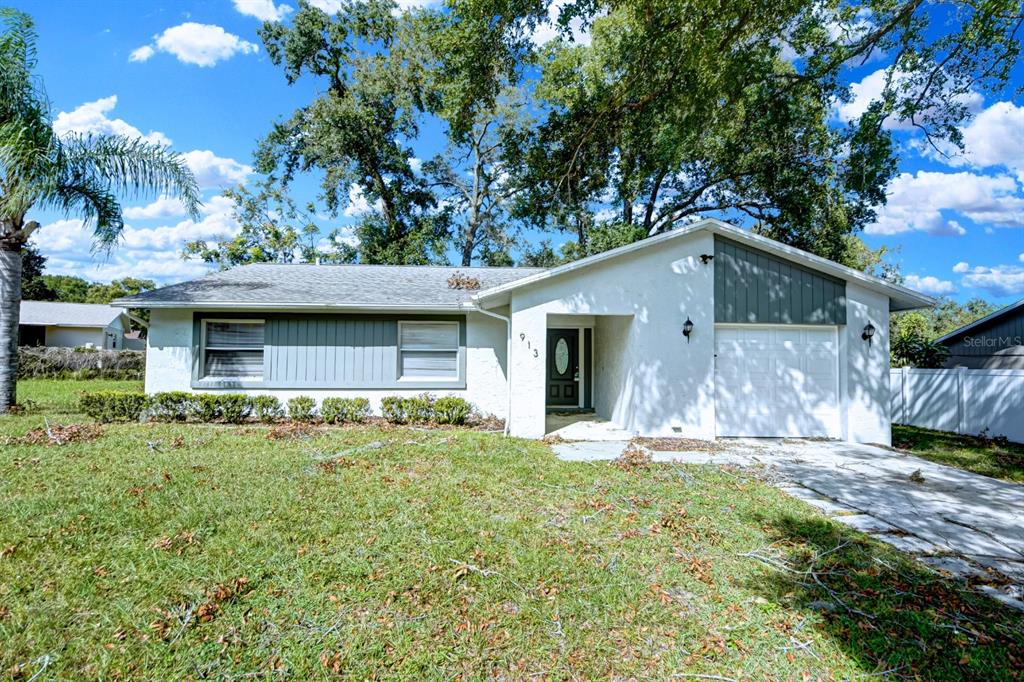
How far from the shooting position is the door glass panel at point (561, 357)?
12.8 meters

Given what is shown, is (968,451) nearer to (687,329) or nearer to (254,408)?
(687,329)

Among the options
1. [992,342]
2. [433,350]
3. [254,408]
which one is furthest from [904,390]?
[254,408]

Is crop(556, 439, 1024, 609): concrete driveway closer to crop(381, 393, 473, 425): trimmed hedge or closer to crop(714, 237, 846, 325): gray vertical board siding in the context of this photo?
crop(714, 237, 846, 325): gray vertical board siding

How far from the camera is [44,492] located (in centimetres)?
520

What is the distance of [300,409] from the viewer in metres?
10.5

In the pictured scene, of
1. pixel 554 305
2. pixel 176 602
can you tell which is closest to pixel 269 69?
pixel 554 305

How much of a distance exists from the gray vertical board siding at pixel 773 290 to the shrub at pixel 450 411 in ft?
19.2

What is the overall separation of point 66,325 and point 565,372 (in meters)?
32.0

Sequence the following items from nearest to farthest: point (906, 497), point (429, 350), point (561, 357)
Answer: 1. point (906, 497)
2. point (429, 350)
3. point (561, 357)

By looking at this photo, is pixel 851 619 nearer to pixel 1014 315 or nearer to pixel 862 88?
pixel 862 88

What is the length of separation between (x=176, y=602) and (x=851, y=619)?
4691mm

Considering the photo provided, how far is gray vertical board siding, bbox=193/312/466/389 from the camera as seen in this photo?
35.2ft

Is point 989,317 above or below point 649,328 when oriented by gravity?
above

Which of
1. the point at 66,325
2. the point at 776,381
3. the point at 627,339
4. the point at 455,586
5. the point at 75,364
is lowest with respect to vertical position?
the point at 455,586
